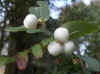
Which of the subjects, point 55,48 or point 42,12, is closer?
point 55,48

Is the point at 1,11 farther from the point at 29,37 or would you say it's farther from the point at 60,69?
the point at 60,69

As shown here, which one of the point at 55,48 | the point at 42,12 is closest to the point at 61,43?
the point at 55,48

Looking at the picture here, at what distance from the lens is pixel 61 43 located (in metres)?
0.53

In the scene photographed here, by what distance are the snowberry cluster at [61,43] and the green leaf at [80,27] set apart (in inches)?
0.8

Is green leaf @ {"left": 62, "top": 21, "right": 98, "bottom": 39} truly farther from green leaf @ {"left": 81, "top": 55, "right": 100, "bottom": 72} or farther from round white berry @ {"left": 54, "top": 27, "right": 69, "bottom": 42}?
green leaf @ {"left": 81, "top": 55, "right": 100, "bottom": 72}

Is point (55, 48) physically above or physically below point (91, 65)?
above

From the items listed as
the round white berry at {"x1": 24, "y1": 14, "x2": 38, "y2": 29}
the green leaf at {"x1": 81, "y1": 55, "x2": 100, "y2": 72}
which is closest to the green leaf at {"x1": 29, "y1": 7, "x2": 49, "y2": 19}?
the round white berry at {"x1": 24, "y1": 14, "x2": 38, "y2": 29}

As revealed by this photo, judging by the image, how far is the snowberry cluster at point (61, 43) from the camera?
1.67 ft

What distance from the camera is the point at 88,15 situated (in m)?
1.95

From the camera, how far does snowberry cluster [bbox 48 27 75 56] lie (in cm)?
51

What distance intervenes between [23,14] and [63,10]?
0.43 metres

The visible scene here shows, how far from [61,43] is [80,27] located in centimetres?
7

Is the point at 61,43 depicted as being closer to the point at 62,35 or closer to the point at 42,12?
the point at 62,35

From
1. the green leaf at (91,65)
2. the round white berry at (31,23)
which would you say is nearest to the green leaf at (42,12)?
the round white berry at (31,23)
